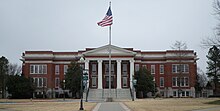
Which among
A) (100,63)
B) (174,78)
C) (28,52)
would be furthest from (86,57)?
(174,78)

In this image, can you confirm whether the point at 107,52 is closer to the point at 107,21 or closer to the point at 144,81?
the point at 144,81

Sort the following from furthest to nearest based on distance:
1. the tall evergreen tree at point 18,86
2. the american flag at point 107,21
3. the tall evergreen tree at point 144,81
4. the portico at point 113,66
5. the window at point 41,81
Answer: the window at point 41,81
the portico at point 113,66
the tall evergreen tree at point 144,81
the tall evergreen tree at point 18,86
the american flag at point 107,21

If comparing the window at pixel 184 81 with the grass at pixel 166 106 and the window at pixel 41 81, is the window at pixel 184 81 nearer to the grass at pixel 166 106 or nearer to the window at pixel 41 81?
the window at pixel 41 81

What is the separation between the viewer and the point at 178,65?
9362cm

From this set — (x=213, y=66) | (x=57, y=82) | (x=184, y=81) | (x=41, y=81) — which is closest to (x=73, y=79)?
(x=41, y=81)

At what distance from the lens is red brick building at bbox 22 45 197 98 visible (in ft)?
285

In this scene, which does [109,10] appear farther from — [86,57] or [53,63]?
[53,63]

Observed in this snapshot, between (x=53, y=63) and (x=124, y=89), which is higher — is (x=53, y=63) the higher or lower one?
the higher one

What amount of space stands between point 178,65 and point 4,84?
44709mm

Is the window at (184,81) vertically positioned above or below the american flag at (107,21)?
below

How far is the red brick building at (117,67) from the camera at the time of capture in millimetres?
86875

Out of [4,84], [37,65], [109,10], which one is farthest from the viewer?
[37,65]

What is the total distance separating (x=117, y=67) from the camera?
284 ft

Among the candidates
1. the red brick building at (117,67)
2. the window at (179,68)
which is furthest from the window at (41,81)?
the window at (179,68)
